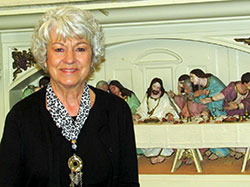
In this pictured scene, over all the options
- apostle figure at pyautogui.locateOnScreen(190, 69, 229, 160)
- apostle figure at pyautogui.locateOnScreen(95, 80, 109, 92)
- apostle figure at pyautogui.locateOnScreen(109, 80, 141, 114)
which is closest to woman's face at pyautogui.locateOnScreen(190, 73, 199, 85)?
apostle figure at pyautogui.locateOnScreen(190, 69, 229, 160)

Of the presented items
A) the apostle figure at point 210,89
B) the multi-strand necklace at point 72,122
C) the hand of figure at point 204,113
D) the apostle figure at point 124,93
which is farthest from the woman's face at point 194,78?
the multi-strand necklace at point 72,122

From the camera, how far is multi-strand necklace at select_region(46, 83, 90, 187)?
1148mm

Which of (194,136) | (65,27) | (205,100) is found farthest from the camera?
(205,100)

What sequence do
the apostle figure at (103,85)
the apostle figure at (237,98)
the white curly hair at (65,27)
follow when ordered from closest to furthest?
the white curly hair at (65,27) < the apostle figure at (237,98) < the apostle figure at (103,85)

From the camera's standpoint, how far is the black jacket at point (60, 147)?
1.12 meters

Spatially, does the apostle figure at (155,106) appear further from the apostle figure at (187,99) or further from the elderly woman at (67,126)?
the elderly woman at (67,126)

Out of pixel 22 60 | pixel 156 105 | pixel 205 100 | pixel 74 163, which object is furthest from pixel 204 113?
pixel 74 163

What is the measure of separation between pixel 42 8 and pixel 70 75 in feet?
2.33

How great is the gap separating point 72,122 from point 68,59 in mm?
166

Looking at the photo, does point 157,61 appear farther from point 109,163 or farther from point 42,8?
Result: point 109,163

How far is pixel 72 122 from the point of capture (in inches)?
46.3

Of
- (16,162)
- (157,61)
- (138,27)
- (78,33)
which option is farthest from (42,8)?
(16,162)

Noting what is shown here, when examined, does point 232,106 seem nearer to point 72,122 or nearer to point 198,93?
point 198,93

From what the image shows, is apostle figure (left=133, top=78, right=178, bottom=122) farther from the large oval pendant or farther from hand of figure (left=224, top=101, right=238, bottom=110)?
the large oval pendant
